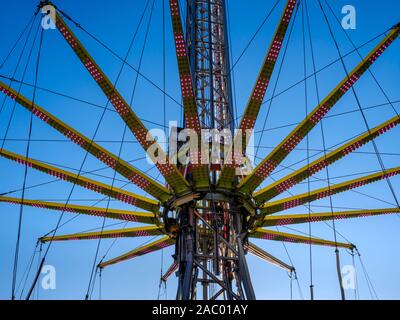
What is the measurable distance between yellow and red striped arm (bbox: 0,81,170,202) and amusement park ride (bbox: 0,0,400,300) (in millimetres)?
32

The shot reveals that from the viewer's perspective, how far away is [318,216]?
75.0 feet

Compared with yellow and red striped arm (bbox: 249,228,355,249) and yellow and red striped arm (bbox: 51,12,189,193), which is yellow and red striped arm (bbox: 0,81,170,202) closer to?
yellow and red striped arm (bbox: 51,12,189,193)

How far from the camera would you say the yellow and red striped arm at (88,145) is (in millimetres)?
18656

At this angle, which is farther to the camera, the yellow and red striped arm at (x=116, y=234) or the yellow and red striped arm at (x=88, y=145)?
the yellow and red striped arm at (x=116, y=234)

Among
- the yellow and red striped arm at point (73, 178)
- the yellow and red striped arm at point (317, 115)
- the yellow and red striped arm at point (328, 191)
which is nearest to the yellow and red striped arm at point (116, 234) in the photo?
the yellow and red striped arm at point (73, 178)

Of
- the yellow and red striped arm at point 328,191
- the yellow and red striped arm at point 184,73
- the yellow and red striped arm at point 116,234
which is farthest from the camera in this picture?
the yellow and red striped arm at point 116,234

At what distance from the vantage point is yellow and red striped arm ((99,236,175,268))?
83.1 ft

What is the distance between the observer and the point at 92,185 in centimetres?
2056

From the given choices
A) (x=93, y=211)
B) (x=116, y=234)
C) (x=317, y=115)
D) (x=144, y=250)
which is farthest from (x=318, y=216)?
(x=93, y=211)

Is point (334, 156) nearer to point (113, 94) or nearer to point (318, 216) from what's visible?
point (318, 216)

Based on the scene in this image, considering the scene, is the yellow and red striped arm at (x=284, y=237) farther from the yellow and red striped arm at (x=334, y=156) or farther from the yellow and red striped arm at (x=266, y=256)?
the yellow and red striped arm at (x=334, y=156)

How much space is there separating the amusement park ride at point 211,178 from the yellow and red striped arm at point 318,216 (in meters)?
0.04

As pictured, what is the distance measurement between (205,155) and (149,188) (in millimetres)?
2353
